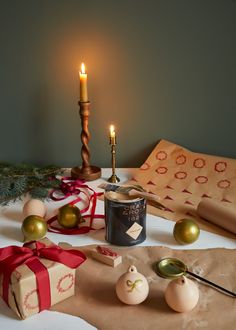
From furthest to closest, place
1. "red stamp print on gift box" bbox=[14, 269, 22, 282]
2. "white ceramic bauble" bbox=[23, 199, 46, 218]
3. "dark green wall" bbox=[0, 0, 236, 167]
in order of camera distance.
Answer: "dark green wall" bbox=[0, 0, 236, 167]
"white ceramic bauble" bbox=[23, 199, 46, 218]
"red stamp print on gift box" bbox=[14, 269, 22, 282]

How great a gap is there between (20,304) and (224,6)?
0.93 m

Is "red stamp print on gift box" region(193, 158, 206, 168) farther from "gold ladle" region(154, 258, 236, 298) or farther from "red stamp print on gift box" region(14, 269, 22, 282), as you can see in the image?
"red stamp print on gift box" region(14, 269, 22, 282)

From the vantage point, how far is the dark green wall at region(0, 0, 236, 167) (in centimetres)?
112

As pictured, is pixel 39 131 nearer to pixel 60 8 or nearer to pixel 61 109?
pixel 61 109

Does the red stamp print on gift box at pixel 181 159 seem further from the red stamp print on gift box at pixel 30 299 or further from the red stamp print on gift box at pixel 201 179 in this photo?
the red stamp print on gift box at pixel 30 299

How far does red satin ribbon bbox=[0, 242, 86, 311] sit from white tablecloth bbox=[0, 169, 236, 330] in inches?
1.0

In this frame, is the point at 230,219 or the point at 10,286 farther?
the point at 230,219

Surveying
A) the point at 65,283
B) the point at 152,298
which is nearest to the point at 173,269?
the point at 152,298

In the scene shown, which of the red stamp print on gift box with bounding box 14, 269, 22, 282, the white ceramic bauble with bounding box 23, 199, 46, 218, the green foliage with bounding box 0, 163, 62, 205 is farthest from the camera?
the green foliage with bounding box 0, 163, 62, 205

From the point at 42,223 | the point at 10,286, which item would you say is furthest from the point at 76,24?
the point at 10,286

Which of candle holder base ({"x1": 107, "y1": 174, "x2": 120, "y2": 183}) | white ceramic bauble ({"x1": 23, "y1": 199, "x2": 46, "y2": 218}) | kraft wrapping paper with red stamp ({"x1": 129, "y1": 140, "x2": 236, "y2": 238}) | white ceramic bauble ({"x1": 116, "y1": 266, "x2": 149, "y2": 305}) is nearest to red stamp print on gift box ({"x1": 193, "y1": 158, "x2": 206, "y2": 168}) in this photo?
kraft wrapping paper with red stamp ({"x1": 129, "y1": 140, "x2": 236, "y2": 238})

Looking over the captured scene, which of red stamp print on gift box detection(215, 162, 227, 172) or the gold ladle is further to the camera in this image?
red stamp print on gift box detection(215, 162, 227, 172)

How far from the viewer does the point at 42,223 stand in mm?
814

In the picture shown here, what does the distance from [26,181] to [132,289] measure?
1.75 feet
